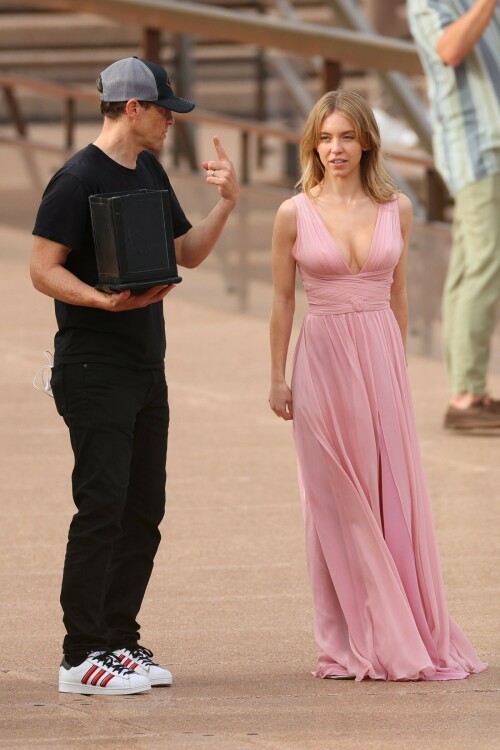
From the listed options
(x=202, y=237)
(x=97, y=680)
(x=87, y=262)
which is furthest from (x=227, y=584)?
(x=87, y=262)

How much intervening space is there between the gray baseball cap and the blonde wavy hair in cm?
49

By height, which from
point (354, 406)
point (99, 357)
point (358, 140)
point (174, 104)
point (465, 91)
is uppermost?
point (465, 91)

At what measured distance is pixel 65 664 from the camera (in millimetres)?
4941

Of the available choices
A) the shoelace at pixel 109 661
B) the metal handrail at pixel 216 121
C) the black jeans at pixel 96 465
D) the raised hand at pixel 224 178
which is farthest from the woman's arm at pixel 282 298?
the metal handrail at pixel 216 121

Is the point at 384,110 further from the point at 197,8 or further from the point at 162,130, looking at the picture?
the point at 162,130

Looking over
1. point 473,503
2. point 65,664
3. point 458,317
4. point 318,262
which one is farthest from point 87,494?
point 458,317

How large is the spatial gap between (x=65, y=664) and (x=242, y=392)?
14.3 feet

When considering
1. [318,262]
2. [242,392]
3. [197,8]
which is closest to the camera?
[318,262]

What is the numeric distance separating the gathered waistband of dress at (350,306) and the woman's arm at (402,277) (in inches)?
4.2

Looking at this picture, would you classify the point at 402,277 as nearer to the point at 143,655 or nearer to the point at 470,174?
the point at 143,655

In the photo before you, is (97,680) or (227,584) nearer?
(97,680)

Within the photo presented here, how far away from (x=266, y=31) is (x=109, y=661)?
23.2 feet

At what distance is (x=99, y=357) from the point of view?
491 cm

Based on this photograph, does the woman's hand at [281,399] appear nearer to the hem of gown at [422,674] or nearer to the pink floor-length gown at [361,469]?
the pink floor-length gown at [361,469]
